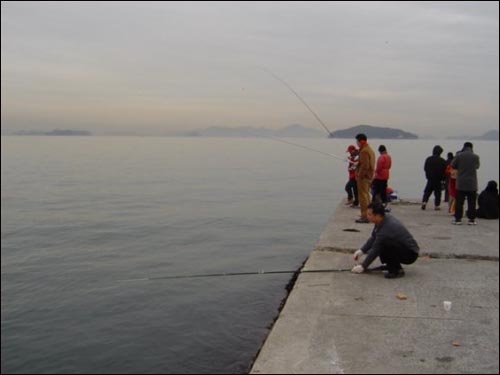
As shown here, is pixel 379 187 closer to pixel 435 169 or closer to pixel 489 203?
pixel 435 169

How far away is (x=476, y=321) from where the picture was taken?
4.75 metres

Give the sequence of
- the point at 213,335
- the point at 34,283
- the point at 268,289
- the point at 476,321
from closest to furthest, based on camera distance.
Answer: the point at 476,321
the point at 213,335
the point at 268,289
the point at 34,283

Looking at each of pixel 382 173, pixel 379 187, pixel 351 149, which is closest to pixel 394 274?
pixel 382 173

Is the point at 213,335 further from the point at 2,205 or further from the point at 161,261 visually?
the point at 2,205

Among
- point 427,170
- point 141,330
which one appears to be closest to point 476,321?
point 141,330

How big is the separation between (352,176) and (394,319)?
26.0ft

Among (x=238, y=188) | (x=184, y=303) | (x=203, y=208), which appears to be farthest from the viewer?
(x=238, y=188)

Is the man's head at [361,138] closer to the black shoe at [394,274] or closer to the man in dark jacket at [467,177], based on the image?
the man in dark jacket at [467,177]

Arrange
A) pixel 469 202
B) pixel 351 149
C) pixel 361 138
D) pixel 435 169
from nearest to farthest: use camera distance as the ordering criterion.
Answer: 1. pixel 361 138
2. pixel 469 202
3. pixel 351 149
4. pixel 435 169

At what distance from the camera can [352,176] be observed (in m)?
12.6

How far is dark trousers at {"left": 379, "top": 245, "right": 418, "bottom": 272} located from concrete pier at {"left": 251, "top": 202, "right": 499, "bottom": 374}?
21 cm

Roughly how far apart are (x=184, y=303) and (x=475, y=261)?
4.66 m

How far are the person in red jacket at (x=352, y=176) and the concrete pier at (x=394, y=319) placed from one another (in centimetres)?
402

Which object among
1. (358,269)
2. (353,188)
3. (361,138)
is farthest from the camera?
(353,188)
